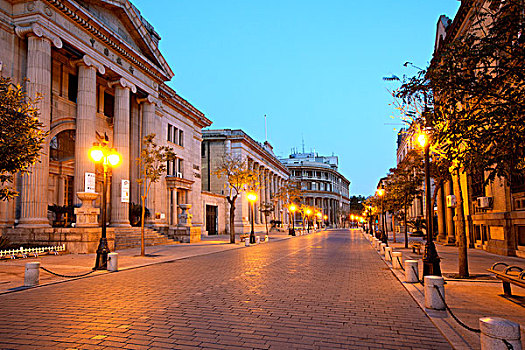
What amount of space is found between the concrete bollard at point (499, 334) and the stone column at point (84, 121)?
78.6ft

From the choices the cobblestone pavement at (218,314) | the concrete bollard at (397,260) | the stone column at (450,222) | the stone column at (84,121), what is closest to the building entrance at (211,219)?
the stone column at (84,121)

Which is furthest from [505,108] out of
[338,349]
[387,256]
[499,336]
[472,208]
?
[472,208]

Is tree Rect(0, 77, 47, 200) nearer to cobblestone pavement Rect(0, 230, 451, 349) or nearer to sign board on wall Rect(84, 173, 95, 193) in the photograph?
cobblestone pavement Rect(0, 230, 451, 349)

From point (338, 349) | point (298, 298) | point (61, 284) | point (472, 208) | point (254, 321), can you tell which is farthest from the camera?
point (472, 208)

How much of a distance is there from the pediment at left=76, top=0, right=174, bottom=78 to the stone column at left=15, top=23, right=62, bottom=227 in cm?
483

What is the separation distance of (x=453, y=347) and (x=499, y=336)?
4.77 ft

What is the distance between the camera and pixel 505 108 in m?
6.54

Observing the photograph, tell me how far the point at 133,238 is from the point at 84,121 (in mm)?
8408

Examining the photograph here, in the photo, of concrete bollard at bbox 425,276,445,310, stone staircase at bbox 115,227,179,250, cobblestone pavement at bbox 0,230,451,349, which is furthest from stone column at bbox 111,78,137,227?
concrete bollard at bbox 425,276,445,310

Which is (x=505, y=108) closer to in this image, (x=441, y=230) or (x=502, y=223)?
(x=502, y=223)

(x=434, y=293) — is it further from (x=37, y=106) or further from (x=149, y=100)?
(x=149, y=100)

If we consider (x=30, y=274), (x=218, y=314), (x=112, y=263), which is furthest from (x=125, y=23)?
(x=218, y=314)

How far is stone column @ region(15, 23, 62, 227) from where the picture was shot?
825 inches

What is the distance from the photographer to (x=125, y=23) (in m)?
30.4
